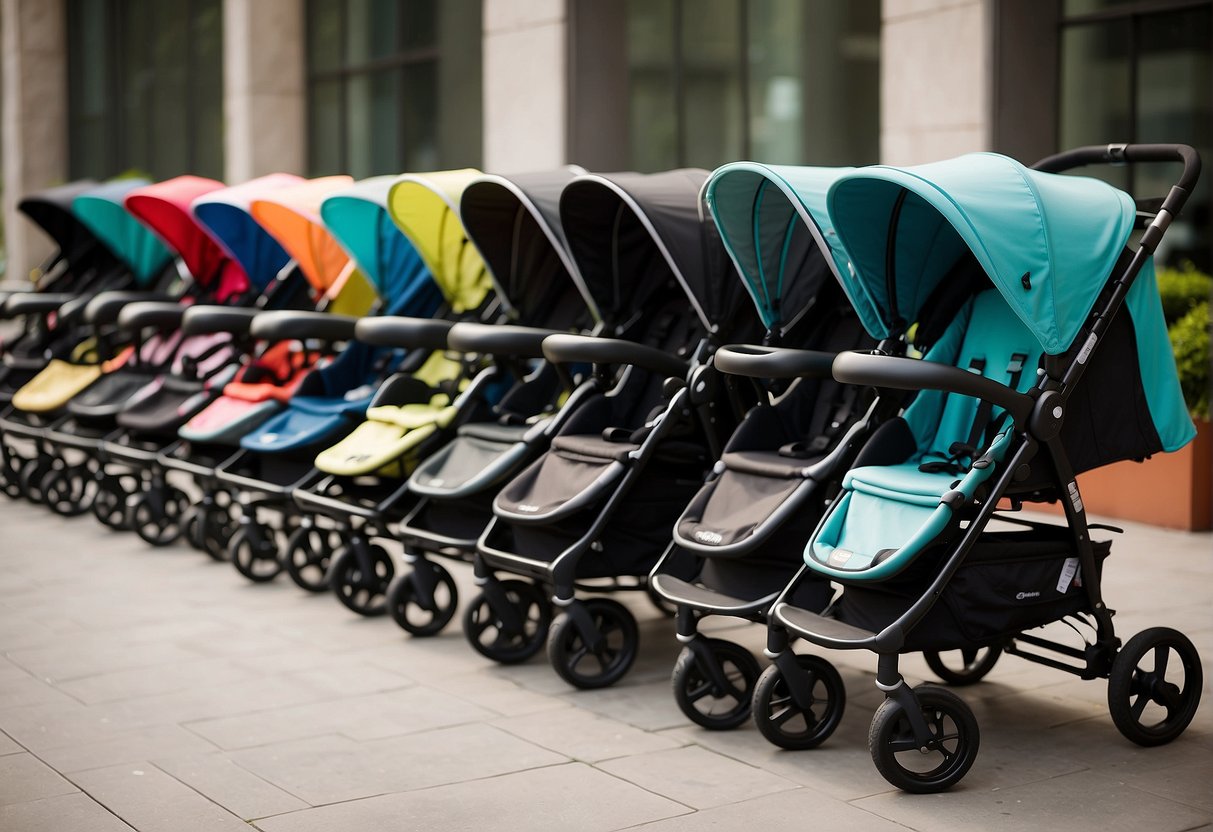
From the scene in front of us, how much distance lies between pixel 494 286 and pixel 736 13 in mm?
6719

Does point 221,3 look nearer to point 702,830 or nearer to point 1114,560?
point 1114,560

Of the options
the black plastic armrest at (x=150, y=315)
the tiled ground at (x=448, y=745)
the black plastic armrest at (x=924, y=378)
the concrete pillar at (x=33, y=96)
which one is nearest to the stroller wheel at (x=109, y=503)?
the black plastic armrest at (x=150, y=315)

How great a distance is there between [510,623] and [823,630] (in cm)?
164

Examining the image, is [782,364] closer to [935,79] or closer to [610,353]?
[610,353]

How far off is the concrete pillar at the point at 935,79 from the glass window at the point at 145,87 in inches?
481

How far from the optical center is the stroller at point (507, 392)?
19.5 ft

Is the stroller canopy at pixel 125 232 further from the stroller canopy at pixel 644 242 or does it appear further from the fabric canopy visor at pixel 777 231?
the fabric canopy visor at pixel 777 231

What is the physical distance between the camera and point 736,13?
12867 millimetres

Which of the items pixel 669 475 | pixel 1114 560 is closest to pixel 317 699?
pixel 669 475

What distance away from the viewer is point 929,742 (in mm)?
4320

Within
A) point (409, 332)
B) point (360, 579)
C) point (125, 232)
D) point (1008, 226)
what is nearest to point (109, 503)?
point (125, 232)

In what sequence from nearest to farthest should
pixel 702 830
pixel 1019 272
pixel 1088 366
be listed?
pixel 702 830, pixel 1019 272, pixel 1088 366

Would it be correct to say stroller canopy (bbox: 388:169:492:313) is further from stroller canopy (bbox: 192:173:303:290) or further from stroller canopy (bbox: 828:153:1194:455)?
stroller canopy (bbox: 828:153:1194:455)

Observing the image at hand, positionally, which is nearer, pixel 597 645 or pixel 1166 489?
pixel 597 645
